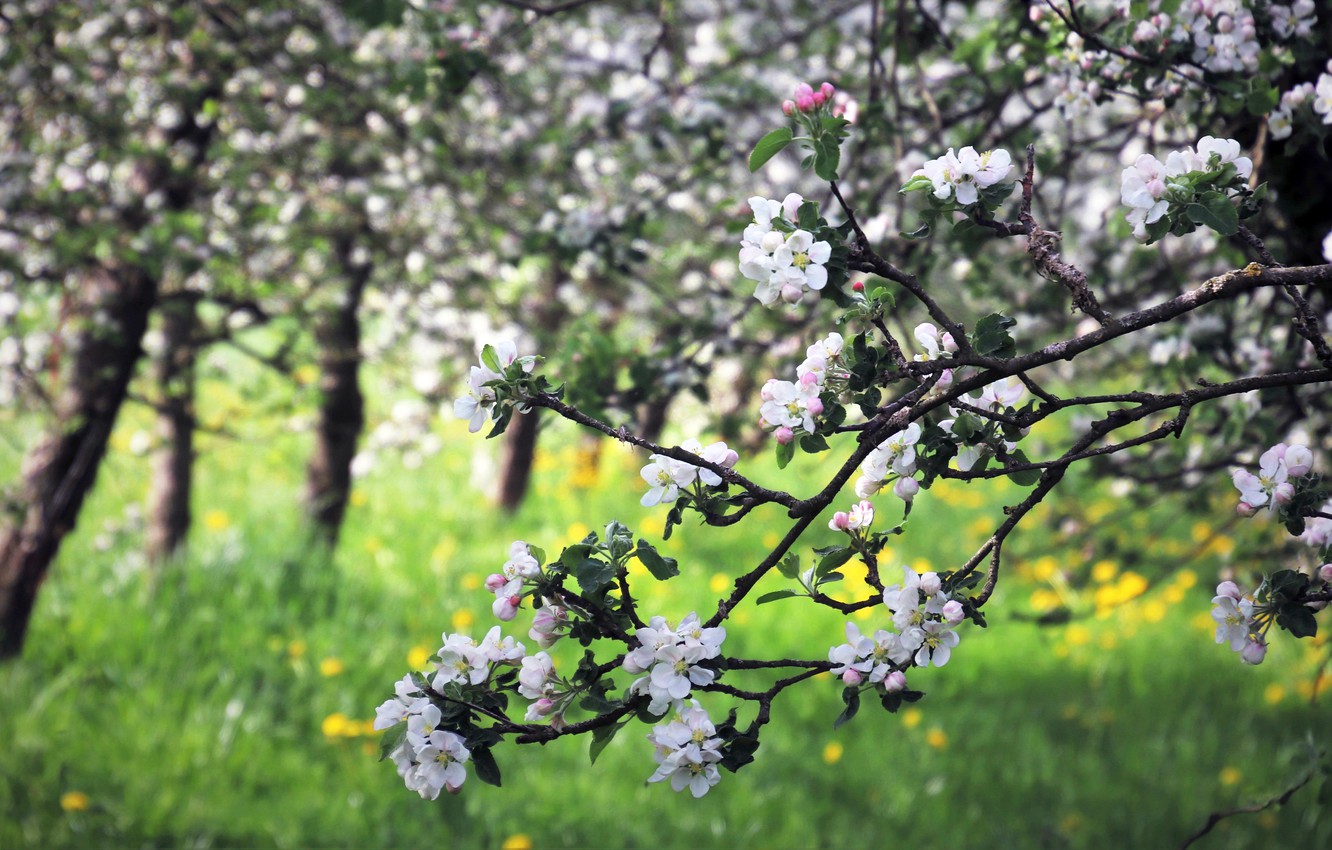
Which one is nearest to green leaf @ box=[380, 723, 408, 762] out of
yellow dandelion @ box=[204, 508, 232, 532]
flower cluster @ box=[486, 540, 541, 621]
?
flower cluster @ box=[486, 540, 541, 621]

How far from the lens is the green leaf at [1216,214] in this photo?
1.11 metres

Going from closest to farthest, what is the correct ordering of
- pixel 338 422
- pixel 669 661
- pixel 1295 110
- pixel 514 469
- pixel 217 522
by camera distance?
pixel 669 661 < pixel 1295 110 < pixel 338 422 < pixel 217 522 < pixel 514 469

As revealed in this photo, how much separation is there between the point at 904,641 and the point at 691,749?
0.86 ft

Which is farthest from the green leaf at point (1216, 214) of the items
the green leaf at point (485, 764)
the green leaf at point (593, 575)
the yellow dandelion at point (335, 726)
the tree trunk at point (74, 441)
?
the tree trunk at point (74, 441)

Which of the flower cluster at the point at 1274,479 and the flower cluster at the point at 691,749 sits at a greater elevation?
the flower cluster at the point at 1274,479

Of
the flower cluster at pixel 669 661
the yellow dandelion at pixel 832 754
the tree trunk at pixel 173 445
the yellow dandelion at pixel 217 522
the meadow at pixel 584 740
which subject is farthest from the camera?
the yellow dandelion at pixel 217 522

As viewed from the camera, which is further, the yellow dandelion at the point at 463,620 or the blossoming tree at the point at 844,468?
the yellow dandelion at the point at 463,620

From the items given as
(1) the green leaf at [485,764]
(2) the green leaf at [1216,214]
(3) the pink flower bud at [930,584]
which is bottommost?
(1) the green leaf at [485,764]

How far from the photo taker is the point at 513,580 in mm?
1142

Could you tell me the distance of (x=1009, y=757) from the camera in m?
3.47

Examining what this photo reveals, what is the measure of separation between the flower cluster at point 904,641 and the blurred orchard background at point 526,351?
0.80 metres

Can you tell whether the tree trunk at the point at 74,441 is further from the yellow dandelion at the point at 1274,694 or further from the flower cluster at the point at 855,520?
the yellow dandelion at the point at 1274,694

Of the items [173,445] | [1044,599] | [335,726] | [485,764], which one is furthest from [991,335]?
[173,445]

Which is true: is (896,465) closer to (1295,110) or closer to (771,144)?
(771,144)
